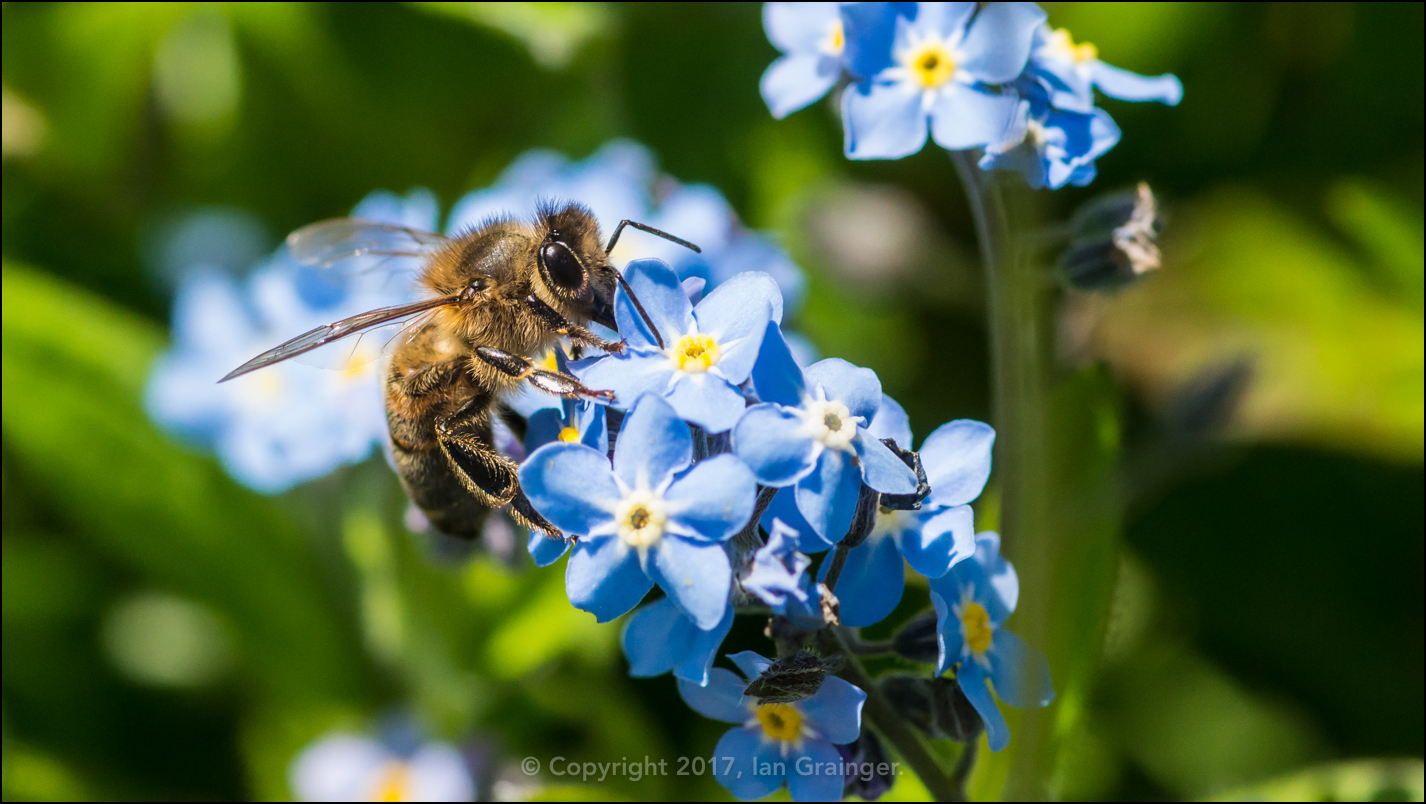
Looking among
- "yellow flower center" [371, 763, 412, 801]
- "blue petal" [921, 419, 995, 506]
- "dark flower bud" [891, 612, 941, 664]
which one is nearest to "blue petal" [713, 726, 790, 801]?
"dark flower bud" [891, 612, 941, 664]

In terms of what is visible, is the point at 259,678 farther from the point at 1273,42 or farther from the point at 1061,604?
the point at 1273,42

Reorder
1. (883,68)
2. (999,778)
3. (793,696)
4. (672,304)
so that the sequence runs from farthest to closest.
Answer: (999,778) → (883,68) → (672,304) → (793,696)

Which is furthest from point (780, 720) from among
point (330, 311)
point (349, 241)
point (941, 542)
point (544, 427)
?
point (330, 311)

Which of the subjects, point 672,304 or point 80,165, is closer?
point 672,304

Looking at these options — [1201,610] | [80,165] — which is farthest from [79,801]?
[1201,610]

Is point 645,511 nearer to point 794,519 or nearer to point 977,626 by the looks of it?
point 794,519
